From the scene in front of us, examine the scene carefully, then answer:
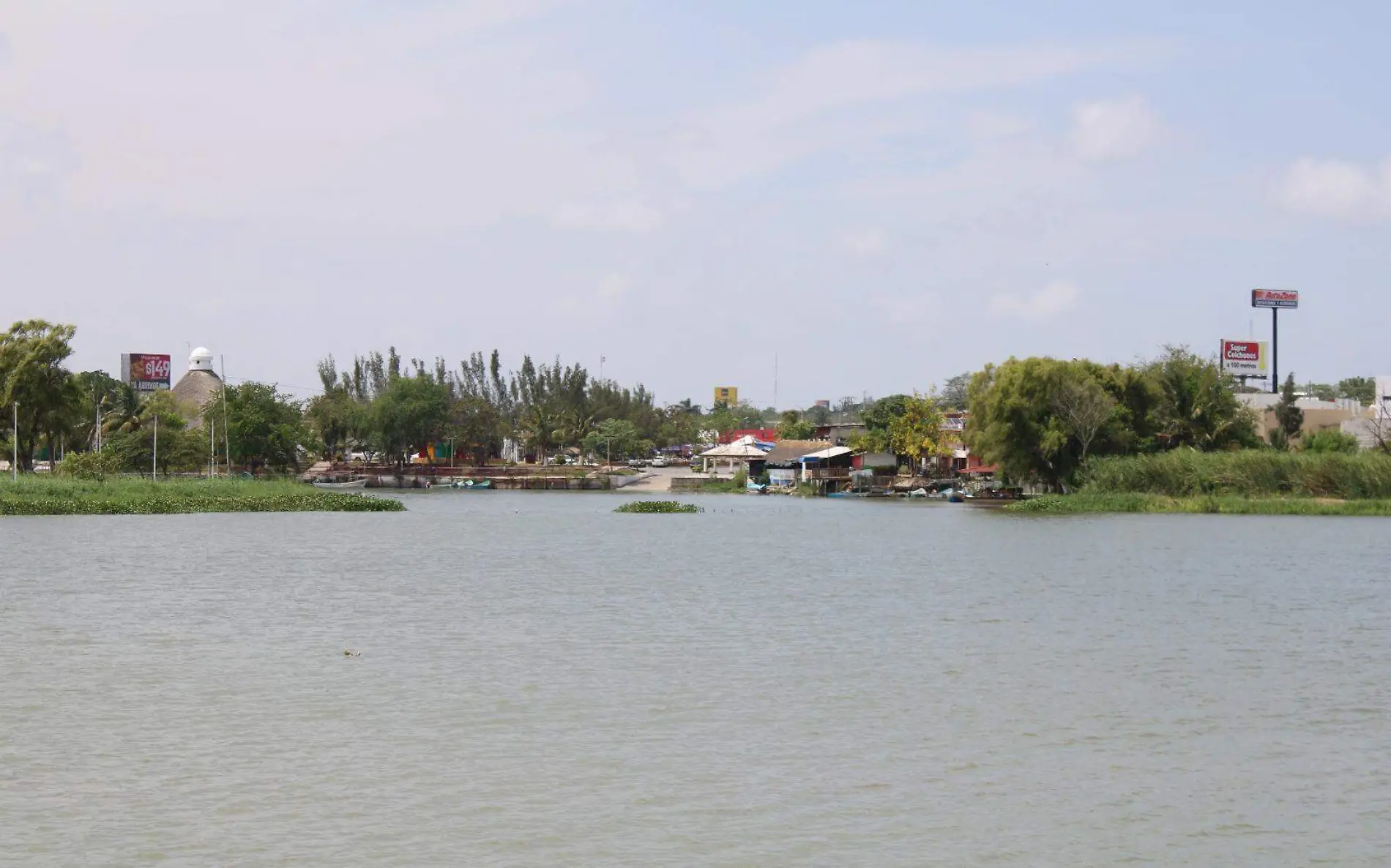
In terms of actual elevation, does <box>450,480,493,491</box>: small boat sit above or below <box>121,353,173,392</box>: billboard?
below

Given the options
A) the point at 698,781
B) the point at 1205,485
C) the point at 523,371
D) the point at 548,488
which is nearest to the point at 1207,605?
the point at 698,781

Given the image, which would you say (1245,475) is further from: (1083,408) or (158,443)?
(158,443)

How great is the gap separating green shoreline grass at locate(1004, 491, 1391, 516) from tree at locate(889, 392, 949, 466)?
28.5 metres

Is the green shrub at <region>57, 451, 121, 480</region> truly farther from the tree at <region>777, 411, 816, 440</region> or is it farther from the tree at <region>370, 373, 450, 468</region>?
the tree at <region>777, 411, 816, 440</region>

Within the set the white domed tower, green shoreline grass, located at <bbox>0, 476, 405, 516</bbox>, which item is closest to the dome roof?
the white domed tower

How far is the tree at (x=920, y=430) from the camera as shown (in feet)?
328

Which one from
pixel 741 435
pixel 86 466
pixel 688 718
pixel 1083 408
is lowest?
pixel 688 718

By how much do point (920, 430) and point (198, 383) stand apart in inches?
2551

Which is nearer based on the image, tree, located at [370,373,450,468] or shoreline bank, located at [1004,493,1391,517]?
shoreline bank, located at [1004,493,1391,517]

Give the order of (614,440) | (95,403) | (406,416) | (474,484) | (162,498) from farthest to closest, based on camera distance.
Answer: (614,440) < (406,416) < (474,484) < (95,403) < (162,498)

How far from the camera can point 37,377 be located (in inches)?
2736

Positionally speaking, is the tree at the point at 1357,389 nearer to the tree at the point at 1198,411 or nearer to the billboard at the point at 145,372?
the tree at the point at 1198,411

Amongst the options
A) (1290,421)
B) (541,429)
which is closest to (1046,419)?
(1290,421)

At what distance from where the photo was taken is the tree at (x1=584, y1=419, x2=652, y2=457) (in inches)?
5251
